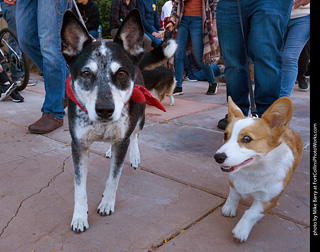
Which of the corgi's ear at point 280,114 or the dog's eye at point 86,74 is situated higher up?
the dog's eye at point 86,74

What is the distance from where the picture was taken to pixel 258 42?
3070 mm

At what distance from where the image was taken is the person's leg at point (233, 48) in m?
3.35

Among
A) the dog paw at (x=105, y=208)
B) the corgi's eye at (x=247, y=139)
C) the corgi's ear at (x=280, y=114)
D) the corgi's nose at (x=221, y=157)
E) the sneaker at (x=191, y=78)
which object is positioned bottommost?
the sneaker at (x=191, y=78)

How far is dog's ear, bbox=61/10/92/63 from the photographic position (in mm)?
1989

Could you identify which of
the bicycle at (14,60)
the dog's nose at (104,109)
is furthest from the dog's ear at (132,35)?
the bicycle at (14,60)

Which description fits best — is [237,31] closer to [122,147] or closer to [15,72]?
[122,147]

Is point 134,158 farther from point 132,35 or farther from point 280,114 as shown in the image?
point 280,114

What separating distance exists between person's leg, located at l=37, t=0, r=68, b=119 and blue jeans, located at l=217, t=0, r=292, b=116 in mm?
2008

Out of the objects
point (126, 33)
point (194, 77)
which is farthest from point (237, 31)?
point (194, 77)

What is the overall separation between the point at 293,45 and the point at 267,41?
4.17 feet

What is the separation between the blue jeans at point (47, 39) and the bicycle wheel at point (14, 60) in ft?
6.13

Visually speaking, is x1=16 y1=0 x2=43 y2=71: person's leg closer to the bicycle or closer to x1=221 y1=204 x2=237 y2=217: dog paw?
the bicycle

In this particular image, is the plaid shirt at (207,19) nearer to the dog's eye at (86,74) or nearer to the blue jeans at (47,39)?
the blue jeans at (47,39)

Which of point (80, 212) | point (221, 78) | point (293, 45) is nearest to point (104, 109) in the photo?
point (80, 212)
